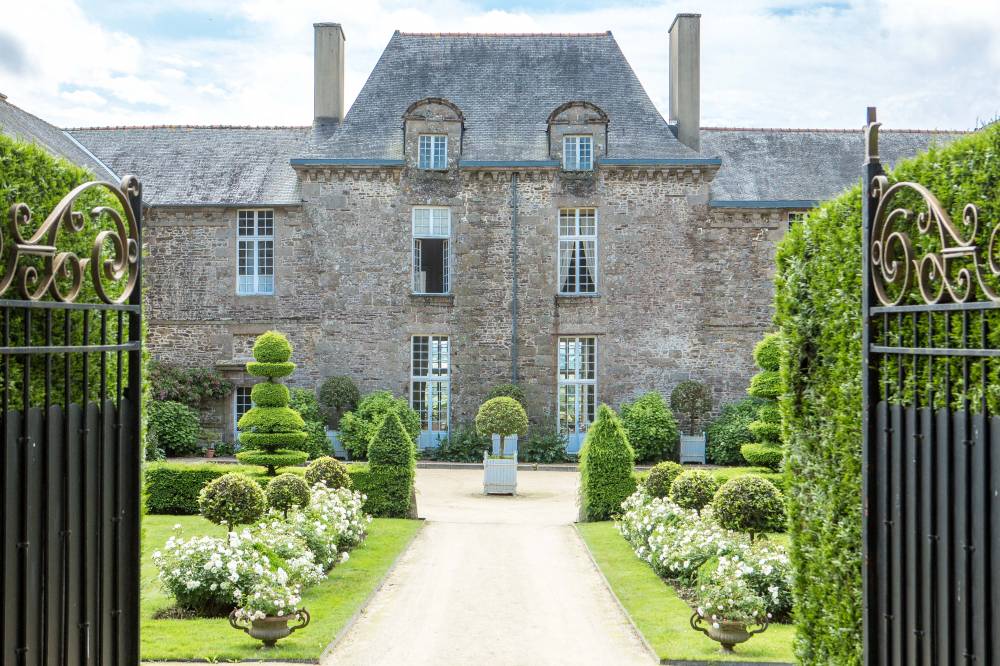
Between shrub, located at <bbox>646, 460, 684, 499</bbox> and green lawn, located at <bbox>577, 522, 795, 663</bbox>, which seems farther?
shrub, located at <bbox>646, 460, 684, 499</bbox>

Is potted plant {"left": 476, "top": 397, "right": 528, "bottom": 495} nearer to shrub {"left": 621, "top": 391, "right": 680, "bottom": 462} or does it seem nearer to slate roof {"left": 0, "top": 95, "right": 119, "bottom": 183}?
shrub {"left": 621, "top": 391, "right": 680, "bottom": 462}

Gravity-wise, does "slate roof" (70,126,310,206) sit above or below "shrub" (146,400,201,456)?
above

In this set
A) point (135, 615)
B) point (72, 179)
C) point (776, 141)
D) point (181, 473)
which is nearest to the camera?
point (135, 615)

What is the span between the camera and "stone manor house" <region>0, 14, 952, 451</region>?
22.9 metres

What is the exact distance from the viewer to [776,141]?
82.4 feet

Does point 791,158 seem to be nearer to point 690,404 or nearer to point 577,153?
point 577,153

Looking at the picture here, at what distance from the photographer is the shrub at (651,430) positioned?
2164cm

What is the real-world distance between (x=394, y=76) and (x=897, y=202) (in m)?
21.5

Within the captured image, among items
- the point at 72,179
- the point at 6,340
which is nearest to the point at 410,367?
the point at 72,179

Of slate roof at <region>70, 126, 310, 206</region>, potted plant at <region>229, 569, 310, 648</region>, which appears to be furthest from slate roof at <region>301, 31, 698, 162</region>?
potted plant at <region>229, 569, 310, 648</region>

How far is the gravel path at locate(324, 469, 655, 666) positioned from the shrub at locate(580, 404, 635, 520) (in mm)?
558

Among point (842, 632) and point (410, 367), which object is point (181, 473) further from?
point (842, 632)

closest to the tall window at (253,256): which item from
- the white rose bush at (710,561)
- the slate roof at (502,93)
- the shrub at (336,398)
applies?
the slate roof at (502,93)

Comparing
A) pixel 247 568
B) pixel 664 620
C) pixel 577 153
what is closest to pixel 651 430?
pixel 577 153
